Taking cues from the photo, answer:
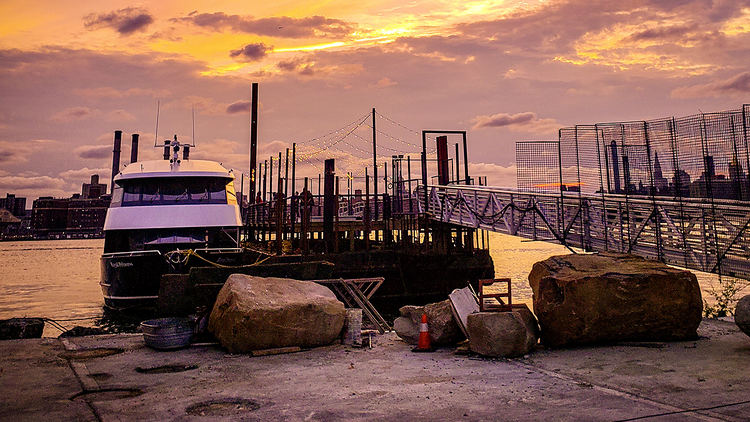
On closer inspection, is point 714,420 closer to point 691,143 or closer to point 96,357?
point 691,143

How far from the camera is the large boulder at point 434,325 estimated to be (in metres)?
10.1

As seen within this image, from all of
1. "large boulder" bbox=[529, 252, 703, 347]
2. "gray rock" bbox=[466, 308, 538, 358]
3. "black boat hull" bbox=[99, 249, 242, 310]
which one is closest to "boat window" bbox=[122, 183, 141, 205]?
"black boat hull" bbox=[99, 249, 242, 310]

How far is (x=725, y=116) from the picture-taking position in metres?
10.8

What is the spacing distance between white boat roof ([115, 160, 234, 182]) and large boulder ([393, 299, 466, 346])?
11.4 meters

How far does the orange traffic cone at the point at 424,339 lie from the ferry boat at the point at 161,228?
1012cm

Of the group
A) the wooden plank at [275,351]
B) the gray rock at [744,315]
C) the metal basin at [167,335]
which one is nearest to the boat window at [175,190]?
the metal basin at [167,335]

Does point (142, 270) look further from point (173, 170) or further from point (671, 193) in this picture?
point (671, 193)

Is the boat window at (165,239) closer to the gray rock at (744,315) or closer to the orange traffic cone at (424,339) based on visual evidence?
the orange traffic cone at (424,339)

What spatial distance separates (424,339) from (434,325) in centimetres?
44

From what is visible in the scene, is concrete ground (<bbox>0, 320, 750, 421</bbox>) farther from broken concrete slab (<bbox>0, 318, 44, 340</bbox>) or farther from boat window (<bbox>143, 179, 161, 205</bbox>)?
boat window (<bbox>143, 179, 161, 205</bbox>)

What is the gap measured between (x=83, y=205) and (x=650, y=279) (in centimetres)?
19171

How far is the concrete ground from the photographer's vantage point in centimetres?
589

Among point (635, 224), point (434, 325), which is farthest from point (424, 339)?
point (635, 224)

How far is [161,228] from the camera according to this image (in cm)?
1836
